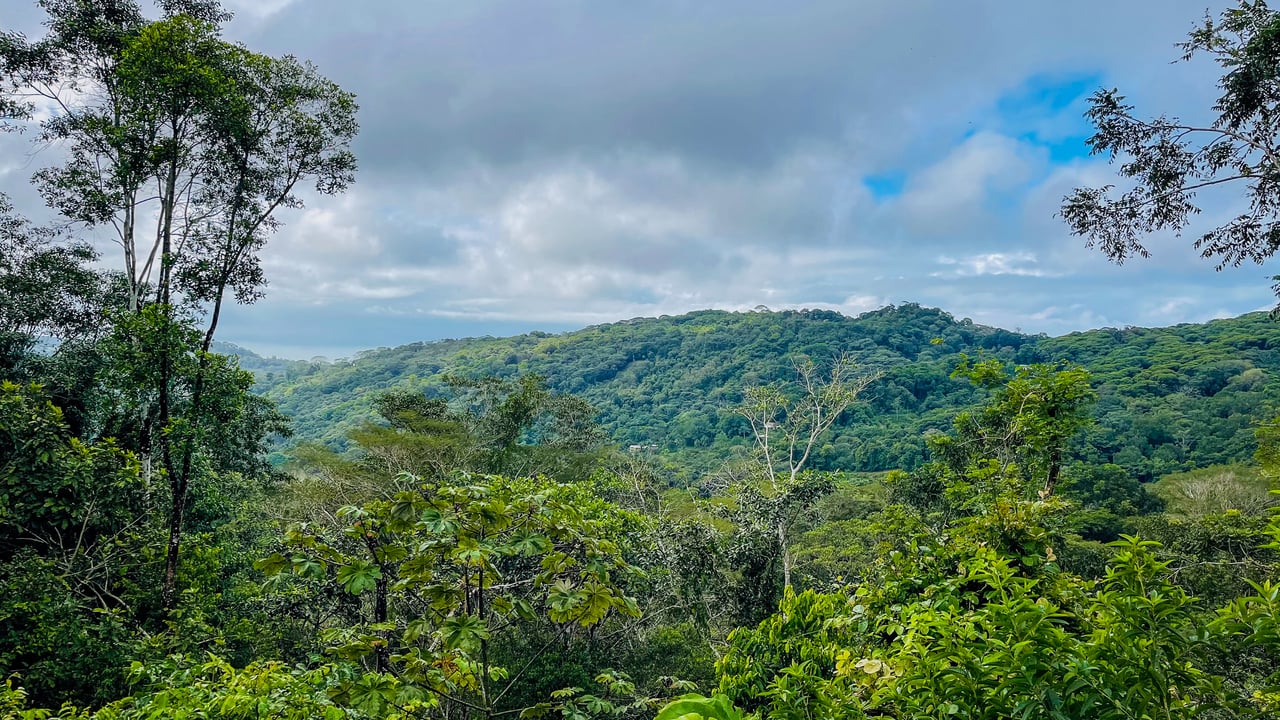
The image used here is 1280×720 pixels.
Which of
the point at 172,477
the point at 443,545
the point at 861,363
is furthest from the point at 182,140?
the point at 861,363

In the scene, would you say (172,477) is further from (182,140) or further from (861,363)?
(861,363)

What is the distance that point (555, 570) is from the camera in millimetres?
2328

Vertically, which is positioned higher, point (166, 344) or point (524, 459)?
point (166, 344)

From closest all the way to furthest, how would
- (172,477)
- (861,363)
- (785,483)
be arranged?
(172,477) < (785,483) < (861,363)

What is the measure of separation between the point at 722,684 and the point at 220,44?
8.40 metres

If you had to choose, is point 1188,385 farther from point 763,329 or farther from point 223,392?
point 223,392

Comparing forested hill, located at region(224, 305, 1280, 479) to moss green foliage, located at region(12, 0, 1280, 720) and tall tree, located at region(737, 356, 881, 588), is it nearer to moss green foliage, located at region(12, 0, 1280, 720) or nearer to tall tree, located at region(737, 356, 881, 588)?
tall tree, located at region(737, 356, 881, 588)

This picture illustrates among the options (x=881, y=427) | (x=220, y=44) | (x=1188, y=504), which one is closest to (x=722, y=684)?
(x=220, y=44)

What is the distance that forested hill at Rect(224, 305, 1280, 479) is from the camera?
31656 mm

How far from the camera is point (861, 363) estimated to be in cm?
5503

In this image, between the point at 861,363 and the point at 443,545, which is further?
the point at 861,363

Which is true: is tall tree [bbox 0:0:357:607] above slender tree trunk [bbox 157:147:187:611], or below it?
above

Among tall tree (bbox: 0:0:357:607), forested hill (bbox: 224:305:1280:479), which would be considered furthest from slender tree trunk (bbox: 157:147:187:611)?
forested hill (bbox: 224:305:1280:479)

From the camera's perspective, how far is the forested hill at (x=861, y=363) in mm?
31656
